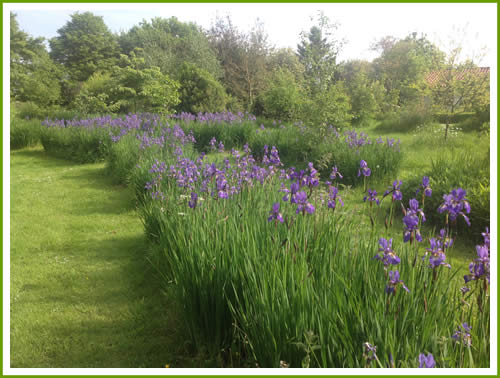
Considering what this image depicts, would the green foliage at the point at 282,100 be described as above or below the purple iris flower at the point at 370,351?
above

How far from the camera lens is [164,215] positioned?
383 cm

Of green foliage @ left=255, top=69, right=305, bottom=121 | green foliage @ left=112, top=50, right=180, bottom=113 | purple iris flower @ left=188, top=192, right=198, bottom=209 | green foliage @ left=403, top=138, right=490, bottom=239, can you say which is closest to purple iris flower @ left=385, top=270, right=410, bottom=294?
purple iris flower @ left=188, top=192, right=198, bottom=209

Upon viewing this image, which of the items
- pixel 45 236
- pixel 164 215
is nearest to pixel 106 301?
pixel 164 215

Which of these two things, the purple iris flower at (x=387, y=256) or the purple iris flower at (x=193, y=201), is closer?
the purple iris flower at (x=387, y=256)

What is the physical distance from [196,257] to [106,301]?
166 cm

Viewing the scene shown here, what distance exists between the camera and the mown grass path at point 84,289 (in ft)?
→ 9.67

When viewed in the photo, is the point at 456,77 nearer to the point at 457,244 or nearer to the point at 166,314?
the point at 457,244

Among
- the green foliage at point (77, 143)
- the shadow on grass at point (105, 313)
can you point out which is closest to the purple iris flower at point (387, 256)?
the shadow on grass at point (105, 313)

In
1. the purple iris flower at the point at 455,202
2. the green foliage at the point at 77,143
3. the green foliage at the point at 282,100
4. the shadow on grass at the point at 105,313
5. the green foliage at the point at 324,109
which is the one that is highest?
the green foliage at the point at 282,100

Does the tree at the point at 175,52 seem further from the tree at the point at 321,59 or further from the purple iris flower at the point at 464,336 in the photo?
the purple iris flower at the point at 464,336

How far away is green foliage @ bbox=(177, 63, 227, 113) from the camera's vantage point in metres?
16.5

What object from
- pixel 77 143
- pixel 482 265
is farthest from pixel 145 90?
pixel 482 265

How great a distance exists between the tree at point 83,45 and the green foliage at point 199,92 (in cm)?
1589

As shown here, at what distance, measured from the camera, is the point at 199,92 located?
16438 mm
